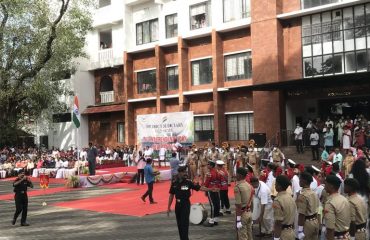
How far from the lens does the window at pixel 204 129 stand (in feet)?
117

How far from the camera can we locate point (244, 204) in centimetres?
962

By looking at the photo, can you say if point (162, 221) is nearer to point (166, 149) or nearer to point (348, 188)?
point (348, 188)

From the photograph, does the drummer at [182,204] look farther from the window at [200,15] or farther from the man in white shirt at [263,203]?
the window at [200,15]

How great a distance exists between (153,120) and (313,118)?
10903mm

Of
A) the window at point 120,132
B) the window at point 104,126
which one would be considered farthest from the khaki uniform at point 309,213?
the window at point 104,126

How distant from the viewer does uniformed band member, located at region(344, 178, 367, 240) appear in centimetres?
693

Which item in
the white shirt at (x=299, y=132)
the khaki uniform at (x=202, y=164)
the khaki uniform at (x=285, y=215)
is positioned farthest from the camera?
the white shirt at (x=299, y=132)

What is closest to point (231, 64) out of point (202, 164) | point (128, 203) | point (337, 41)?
point (337, 41)

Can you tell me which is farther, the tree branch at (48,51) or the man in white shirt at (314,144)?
the tree branch at (48,51)

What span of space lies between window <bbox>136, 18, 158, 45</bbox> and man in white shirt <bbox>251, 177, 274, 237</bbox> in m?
29.8

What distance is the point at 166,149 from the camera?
3167 centimetres

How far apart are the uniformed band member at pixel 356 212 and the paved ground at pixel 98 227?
5036mm

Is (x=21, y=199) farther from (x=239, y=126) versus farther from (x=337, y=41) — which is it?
(x=337, y=41)

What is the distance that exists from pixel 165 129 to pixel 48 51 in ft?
40.9
